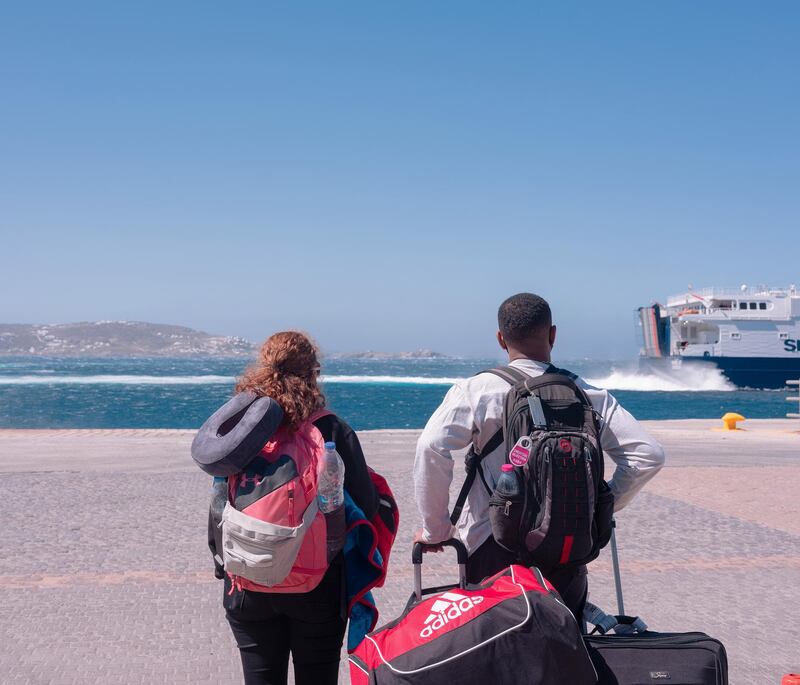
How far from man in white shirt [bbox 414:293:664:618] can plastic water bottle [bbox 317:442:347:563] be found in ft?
0.87

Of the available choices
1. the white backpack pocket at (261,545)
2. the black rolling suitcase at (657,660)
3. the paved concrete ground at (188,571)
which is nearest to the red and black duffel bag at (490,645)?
the black rolling suitcase at (657,660)

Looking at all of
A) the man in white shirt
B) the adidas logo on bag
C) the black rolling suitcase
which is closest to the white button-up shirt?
the man in white shirt

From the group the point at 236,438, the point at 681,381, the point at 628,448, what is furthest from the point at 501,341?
the point at 681,381

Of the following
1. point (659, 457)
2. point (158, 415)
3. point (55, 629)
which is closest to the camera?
point (659, 457)

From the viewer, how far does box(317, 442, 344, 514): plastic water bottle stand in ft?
9.14

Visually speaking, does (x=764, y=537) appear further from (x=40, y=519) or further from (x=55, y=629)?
(x=40, y=519)

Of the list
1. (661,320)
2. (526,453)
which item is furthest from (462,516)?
(661,320)

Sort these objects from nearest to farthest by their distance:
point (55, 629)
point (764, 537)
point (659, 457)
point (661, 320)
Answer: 1. point (659, 457)
2. point (55, 629)
3. point (764, 537)
4. point (661, 320)

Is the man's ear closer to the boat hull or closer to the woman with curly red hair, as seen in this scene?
the woman with curly red hair

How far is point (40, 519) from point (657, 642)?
23.5 feet

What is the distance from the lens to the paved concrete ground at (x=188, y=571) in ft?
14.7

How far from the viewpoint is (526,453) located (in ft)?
8.76

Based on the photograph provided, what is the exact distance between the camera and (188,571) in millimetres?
6262

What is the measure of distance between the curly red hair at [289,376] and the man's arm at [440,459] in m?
0.41
